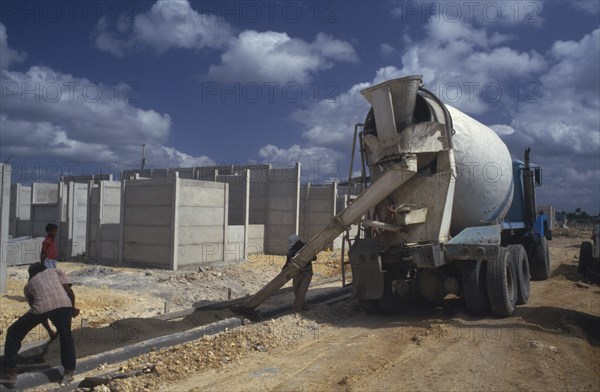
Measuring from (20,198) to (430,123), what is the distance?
69.1ft

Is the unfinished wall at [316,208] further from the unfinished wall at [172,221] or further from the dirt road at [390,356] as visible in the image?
the dirt road at [390,356]

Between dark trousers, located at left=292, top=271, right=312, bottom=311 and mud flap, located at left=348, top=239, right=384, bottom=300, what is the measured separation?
0.85 m

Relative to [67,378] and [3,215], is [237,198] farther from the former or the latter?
[67,378]

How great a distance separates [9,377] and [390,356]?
4299mm

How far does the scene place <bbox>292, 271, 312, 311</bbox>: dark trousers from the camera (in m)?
8.65

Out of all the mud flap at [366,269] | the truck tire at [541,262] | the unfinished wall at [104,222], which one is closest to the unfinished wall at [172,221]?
the unfinished wall at [104,222]

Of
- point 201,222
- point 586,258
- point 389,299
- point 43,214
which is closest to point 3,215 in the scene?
point 201,222

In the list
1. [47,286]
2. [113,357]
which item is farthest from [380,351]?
[47,286]

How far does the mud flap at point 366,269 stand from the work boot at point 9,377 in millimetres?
5140

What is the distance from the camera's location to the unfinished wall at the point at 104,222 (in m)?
16.5

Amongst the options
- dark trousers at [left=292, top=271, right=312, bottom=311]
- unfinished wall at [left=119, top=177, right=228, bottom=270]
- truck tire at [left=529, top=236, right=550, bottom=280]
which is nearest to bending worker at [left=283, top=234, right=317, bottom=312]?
dark trousers at [left=292, top=271, right=312, bottom=311]

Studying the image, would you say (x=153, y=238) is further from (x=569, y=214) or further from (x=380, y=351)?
(x=569, y=214)

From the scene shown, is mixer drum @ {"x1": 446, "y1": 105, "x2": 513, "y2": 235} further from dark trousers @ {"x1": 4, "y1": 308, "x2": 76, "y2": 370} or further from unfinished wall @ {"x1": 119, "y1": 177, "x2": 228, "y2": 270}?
unfinished wall @ {"x1": 119, "y1": 177, "x2": 228, "y2": 270}

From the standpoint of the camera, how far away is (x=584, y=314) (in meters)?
9.05
